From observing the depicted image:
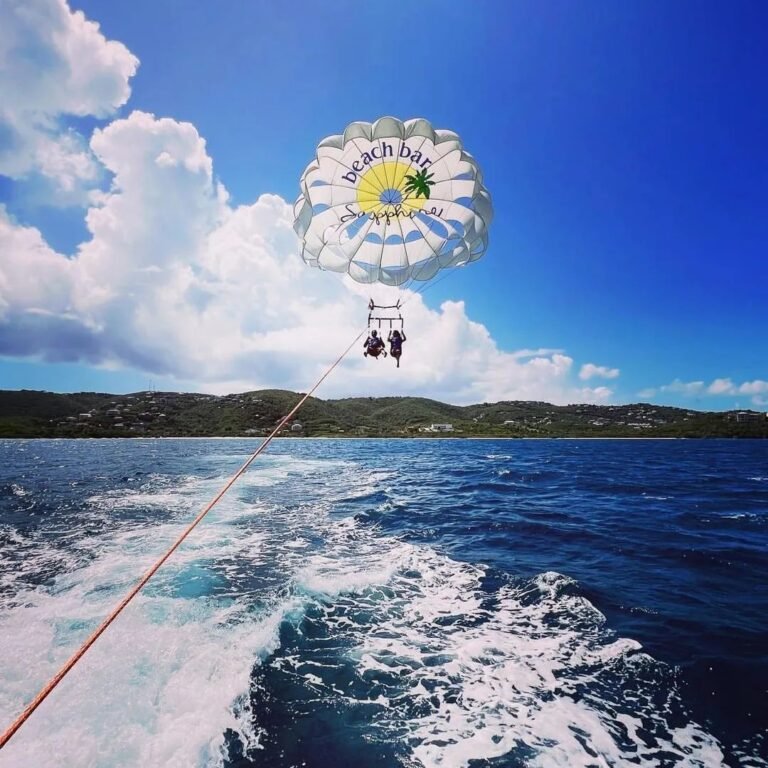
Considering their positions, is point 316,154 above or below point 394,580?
above

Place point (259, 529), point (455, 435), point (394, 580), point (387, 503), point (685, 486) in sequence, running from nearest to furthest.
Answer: point (394, 580), point (259, 529), point (387, 503), point (685, 486), point (455, 435)

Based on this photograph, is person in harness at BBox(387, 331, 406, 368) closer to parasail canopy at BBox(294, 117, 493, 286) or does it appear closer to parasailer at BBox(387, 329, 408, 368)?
parasailer at BBox(387, 329, 408, 368)

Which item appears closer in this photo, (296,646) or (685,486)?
(296,646)

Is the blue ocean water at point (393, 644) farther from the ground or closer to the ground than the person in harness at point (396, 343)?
closer to the ground

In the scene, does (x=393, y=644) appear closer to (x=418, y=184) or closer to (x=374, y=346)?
(x=374, y=346)

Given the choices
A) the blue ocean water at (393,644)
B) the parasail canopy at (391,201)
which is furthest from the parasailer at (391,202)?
the blue ocean water at (393,644)

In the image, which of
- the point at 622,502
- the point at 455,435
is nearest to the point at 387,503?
the point at 622,502

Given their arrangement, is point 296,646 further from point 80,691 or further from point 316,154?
point 316,154

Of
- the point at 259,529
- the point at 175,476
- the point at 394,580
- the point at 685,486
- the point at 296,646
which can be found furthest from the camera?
the point at 175,476

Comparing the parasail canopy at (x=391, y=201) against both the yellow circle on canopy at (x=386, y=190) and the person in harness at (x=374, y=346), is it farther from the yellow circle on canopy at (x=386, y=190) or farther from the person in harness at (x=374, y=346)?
the person in harness at (x=374, y=346)
